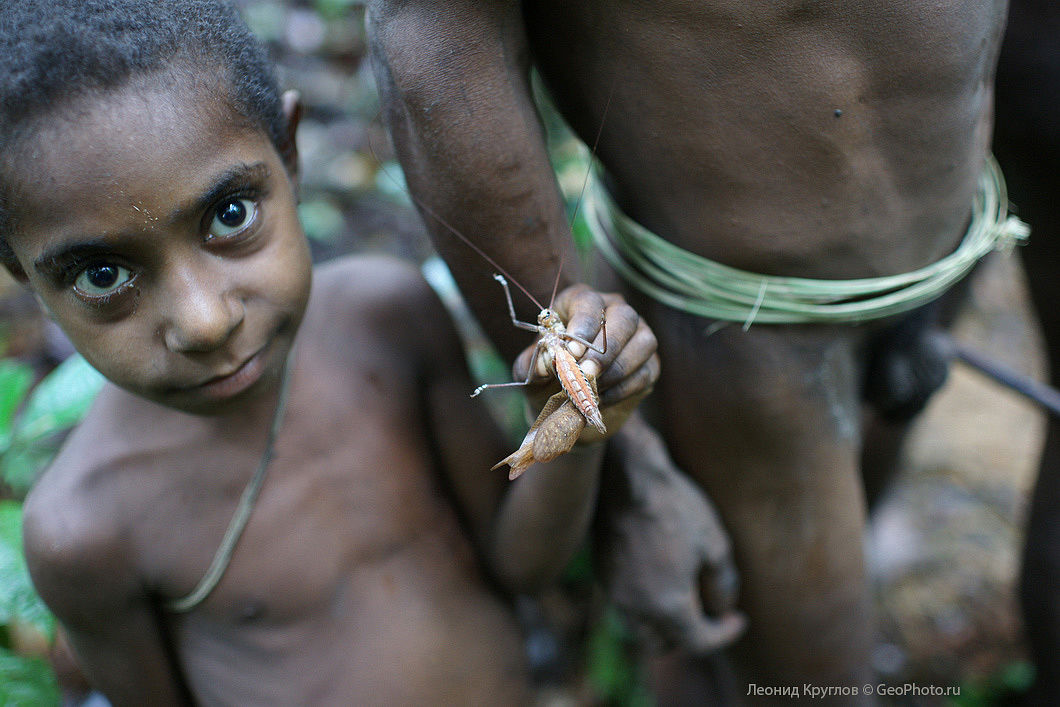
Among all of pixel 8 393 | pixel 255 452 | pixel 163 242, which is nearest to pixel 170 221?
pixel 163 242

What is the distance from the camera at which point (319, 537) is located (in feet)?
4.96

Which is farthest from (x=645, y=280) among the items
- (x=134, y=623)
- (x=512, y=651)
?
(x=134, y=623)

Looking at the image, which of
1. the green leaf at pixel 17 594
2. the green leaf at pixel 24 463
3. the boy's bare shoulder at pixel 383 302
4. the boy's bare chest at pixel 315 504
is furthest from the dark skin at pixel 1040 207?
the green leaf at pixel 24 463

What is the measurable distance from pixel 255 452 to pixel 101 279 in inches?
17.8

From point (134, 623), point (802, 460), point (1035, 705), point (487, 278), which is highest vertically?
point (487, 278)

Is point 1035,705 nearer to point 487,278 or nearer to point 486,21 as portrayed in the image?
point 487,278

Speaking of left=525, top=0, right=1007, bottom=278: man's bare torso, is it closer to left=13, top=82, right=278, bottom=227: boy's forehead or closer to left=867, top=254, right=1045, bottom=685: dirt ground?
left=13, top=82, right=278, bottom=227: boy's forehead

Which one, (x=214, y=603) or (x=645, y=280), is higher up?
(x=645, y=280)

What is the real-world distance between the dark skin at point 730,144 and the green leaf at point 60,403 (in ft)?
3.81

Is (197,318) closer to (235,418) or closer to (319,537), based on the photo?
(235,418)

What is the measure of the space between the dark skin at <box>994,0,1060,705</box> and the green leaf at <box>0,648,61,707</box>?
2414 millimetres

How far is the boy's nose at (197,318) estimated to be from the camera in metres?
1.15

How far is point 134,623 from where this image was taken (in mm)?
1463

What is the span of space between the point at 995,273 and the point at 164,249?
4.76 metres
